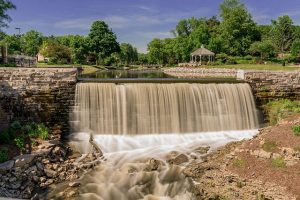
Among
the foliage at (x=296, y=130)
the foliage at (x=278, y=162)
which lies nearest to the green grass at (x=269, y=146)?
Result: the foliage at (x=278, y=162)

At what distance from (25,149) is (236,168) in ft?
33.4

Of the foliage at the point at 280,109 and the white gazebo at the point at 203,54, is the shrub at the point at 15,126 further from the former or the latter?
the white gazebo at the point at 203,54

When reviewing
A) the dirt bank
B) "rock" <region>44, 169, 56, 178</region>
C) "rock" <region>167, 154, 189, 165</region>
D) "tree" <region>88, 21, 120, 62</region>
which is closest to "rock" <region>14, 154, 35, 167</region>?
A: "rock" <region>44, 169, 56, 178</region>

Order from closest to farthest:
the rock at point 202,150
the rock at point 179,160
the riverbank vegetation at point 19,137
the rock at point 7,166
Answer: the rock at point 7,166 < the riverbank vegetation at point 19,137 < the rock at point 179,160 < the rock at point 202,150

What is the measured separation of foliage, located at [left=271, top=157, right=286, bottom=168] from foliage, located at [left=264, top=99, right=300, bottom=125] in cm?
705

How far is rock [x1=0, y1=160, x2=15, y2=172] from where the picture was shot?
1397cm

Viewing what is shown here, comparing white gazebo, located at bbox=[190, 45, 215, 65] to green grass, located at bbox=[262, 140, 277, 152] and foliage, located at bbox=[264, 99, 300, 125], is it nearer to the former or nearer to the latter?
foliage, located at bbox=[264, 99, 300, 125]

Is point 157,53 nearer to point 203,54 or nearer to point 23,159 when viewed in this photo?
point 203,54

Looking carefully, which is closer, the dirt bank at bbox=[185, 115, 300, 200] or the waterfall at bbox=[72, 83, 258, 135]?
the dirt bank at bbox=[185, 115, 300, 200]

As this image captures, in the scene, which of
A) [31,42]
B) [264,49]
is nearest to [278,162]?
[264,49]

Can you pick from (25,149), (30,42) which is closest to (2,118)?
(25,149)

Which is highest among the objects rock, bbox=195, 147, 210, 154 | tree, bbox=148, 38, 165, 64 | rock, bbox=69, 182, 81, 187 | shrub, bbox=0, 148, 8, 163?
tree, bbox=148, 38, 165, 64

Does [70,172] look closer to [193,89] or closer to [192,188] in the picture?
[192,188]

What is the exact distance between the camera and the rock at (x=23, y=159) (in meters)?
14.5
